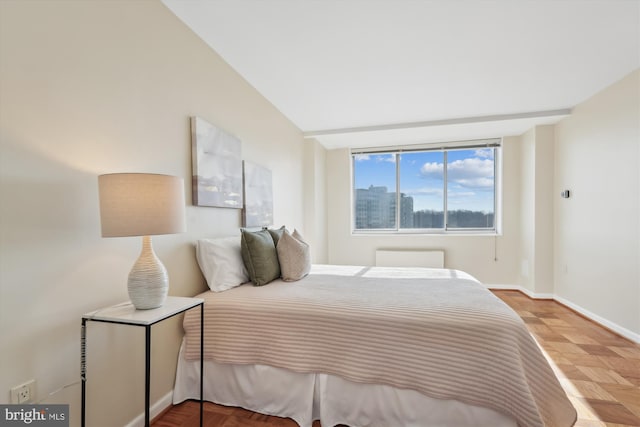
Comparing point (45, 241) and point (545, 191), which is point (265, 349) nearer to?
point (45, 241)

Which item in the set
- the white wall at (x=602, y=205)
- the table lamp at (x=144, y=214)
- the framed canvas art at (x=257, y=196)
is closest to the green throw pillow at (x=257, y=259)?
the framed canvas art at (x=257, y=196)

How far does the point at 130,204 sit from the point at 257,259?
111 cm

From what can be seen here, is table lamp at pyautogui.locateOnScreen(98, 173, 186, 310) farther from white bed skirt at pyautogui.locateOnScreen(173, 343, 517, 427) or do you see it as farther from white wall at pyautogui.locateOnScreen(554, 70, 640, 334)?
white wall at pyautogui.locateOnScreen(554, 70, 640, 334)

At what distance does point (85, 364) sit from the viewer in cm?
136

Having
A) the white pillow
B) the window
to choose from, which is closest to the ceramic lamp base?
the white pillow

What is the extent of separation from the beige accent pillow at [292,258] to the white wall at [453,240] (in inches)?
110

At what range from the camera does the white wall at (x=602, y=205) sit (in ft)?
9.16

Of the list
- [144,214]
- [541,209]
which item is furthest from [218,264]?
[541,209]

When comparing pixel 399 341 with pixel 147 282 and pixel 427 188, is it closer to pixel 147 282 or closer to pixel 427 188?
pixel 147 282

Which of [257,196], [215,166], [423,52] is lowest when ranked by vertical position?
[257,196]

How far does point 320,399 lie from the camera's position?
5.55 feet

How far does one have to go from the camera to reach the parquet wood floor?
67.9 inches

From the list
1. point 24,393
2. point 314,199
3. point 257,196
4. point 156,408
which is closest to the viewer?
point 24,393

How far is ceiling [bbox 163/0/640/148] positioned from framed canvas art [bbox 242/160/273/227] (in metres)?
0.86
